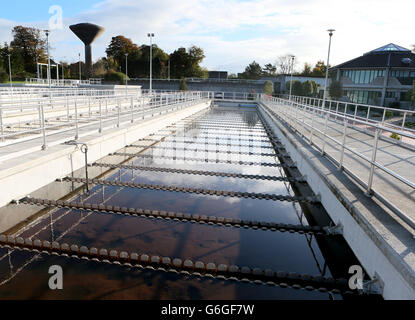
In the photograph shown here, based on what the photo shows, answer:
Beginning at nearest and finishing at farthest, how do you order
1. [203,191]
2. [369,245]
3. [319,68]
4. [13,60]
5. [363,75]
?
[369,245] < [203,191] < [363,75] < [13,60] < [319,68]

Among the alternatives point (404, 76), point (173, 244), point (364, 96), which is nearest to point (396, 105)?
→ point (404, 76)

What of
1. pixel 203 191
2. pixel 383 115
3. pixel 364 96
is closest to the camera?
pixel 203 191

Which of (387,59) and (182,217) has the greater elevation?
(387,59)

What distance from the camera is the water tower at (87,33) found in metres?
65.8

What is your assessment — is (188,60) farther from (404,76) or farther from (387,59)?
(404,76)

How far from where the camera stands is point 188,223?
515cm

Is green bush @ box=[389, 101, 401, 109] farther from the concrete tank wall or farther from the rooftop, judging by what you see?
Answer: the concrete tank wall

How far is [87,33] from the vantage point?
66.8 meters

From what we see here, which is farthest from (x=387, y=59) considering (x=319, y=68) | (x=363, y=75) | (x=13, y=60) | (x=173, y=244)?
(x=13, y=60)

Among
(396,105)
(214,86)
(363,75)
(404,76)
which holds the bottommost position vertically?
(396,105)

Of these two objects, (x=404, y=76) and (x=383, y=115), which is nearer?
(x=383, y=115)

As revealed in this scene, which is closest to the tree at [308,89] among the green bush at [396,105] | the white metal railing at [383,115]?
the white metal railing at [383,115]

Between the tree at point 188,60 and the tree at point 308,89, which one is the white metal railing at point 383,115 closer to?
the tree at point 308,89
